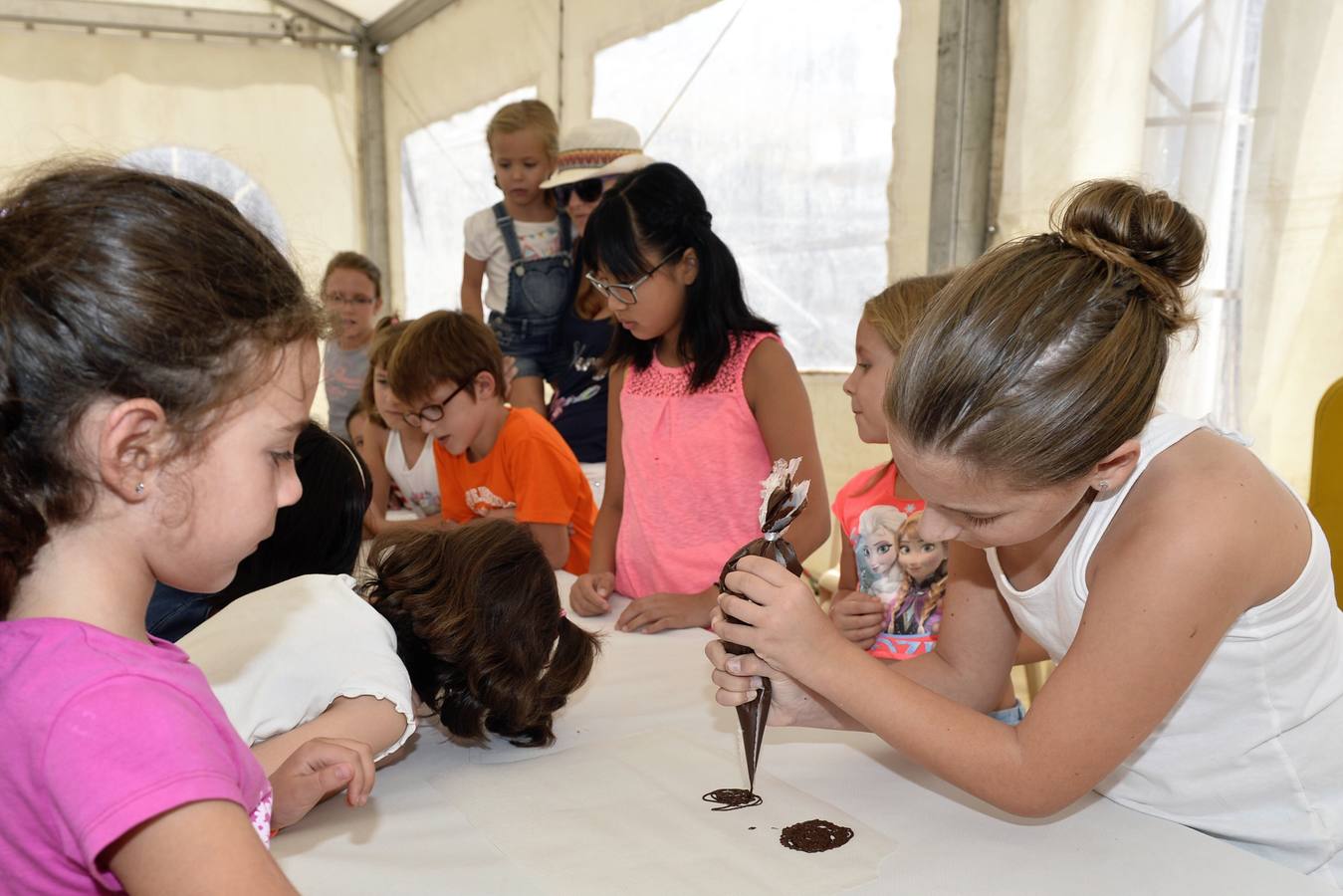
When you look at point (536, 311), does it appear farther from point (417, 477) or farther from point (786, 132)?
point (786, 132)

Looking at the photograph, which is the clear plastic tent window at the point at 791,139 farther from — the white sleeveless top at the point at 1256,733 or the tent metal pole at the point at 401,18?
the white sleeveless top at the point at 1256,733

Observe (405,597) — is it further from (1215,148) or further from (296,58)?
(296,58)

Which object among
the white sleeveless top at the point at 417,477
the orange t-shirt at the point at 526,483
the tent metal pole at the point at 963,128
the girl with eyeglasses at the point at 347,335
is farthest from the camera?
the girl with eyeglasses at the point at 347,335

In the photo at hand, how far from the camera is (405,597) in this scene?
1.48m

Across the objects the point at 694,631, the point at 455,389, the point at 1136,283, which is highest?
the point at 1136,283

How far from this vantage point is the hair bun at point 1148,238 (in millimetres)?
1102

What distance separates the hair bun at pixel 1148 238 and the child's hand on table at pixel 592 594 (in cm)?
126

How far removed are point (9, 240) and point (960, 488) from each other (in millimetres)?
879

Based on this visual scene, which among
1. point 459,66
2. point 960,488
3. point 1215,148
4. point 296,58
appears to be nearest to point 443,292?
point 459,66

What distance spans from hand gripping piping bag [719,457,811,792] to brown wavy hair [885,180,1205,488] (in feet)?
0.54

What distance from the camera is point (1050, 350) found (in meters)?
1.04

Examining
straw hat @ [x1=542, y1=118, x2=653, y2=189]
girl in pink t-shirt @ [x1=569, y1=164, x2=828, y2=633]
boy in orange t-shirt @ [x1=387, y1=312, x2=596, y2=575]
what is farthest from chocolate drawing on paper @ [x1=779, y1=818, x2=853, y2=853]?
straw hat @ [x1=542, y1=118, x2=653, y2=189]

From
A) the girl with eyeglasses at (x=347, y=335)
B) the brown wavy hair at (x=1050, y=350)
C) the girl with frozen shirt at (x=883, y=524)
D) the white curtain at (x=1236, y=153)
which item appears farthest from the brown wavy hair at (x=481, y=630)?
the girl with eyeglasses at (x=347, y=335)

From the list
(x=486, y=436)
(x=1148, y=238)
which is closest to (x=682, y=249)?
(x=486, y=436)
